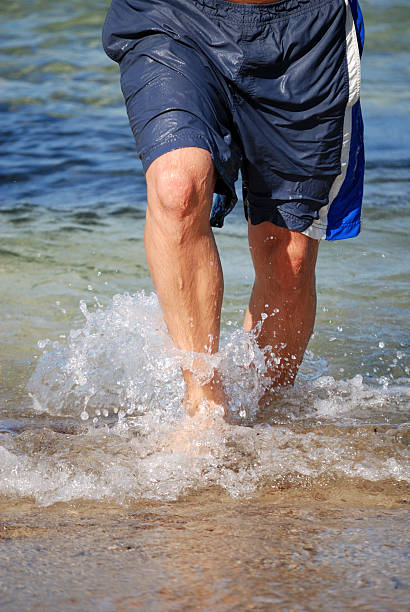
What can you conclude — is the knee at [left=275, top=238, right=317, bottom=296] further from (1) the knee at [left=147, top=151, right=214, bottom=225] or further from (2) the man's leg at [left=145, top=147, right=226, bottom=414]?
(1) the knee at [left=147, top=151, right=214, bottom=225]

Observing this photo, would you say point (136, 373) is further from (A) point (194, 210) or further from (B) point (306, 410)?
(A) point (194, 210)

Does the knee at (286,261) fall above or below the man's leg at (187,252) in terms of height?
below

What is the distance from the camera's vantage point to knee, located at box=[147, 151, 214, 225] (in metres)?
2.39

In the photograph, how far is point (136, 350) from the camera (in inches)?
127

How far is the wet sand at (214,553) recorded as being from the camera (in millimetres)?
1643

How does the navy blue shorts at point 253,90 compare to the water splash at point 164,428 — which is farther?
the navy blue shorts at point 253,90

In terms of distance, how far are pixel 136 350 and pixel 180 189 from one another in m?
1.00

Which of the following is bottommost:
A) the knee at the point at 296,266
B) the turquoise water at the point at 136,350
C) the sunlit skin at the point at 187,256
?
the turquoise water at the point at 136,350

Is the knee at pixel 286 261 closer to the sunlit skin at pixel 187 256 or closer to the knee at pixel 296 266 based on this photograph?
the knee at pixel 296 266

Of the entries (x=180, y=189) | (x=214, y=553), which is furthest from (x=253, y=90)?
(x=214, y=553)

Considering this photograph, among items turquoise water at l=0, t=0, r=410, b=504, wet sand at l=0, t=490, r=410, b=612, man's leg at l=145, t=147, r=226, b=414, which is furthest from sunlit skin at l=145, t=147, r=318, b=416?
wet sand at l=0, t=490, r=410, b=612

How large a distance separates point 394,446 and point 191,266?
0.85 meters

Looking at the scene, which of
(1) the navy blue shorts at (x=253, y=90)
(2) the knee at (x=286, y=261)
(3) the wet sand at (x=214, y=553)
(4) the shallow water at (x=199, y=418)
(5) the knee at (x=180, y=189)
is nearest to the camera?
(3) the wet sand at (x=214, y=553)

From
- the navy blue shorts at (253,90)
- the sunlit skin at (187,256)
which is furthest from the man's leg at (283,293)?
the sunlit skin at (187,256)
